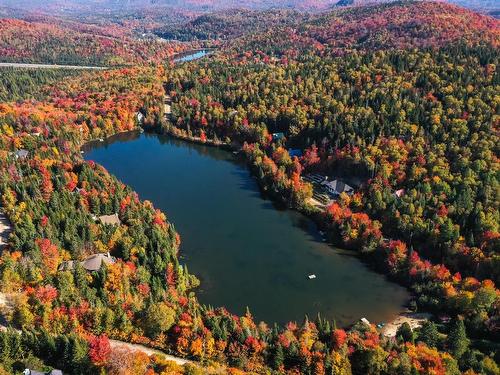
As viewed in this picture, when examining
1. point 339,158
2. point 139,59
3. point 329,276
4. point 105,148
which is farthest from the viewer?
point 139,59

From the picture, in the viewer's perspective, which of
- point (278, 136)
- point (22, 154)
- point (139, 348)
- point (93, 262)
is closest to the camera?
point (139, 348)

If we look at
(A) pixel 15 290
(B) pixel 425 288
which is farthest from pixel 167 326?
(B) pixel 425 288

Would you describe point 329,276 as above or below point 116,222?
below

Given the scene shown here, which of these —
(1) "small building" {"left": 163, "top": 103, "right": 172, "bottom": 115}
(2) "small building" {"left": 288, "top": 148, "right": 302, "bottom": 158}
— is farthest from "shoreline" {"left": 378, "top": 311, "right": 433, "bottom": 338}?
(1) "small building" {"left": 163, "top": 103, "right": 172, "bottom": 115}

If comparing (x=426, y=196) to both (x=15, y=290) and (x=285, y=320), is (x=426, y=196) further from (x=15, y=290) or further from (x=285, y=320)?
(x=15, y=290)

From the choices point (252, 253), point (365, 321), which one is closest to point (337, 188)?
point (252, 253)

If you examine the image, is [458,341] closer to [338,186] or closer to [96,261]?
[338,186]

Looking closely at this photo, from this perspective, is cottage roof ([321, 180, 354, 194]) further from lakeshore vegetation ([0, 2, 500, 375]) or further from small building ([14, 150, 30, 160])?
small building ([14, 150, 30, 160])

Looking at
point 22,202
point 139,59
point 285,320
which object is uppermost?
point 139,59
